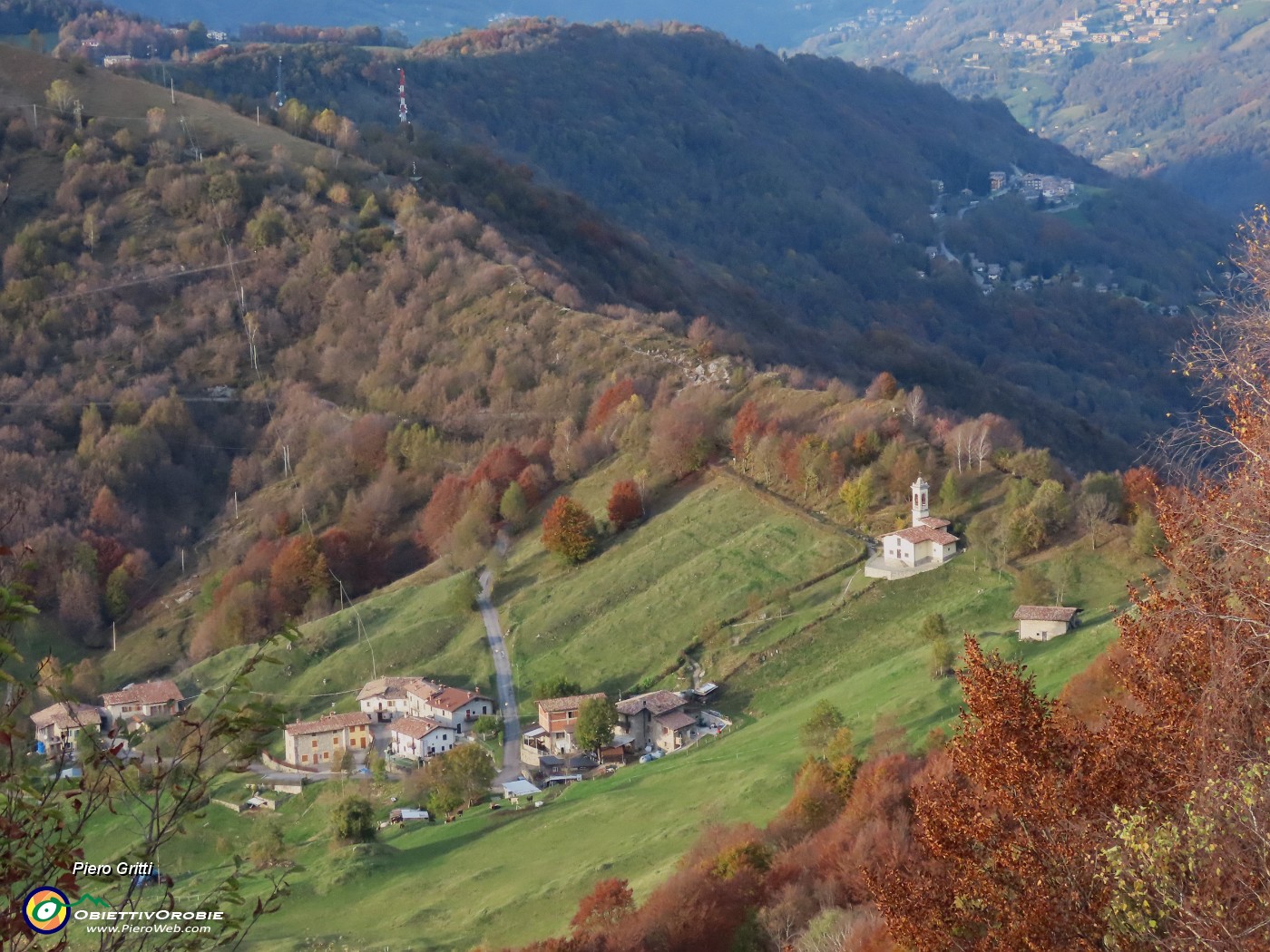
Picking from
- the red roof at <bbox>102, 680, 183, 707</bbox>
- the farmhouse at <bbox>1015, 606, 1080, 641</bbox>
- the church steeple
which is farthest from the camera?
the red roof at <bbox>102, 680, 183, 707</bbox>

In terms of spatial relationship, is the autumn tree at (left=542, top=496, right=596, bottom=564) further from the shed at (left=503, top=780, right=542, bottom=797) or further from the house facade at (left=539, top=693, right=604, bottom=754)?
the shed at (left=503, top=780, right=542, bottom=797)

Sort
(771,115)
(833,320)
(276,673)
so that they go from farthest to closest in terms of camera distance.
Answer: (771,115)
(833,320)
(276,673)

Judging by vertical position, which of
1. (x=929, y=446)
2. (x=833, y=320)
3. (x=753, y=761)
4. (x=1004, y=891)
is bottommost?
(x=833, y=320)

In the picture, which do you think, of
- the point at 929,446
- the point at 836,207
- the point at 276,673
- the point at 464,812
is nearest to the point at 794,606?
the point at 929,446

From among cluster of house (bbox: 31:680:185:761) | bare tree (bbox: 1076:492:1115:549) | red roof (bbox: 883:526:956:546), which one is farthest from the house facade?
bare tree (bbox: 1076:492:1115:549)

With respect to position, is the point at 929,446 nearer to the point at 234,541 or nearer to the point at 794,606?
the point at 794,606

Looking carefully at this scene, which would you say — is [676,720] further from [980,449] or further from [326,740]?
[980,449]
